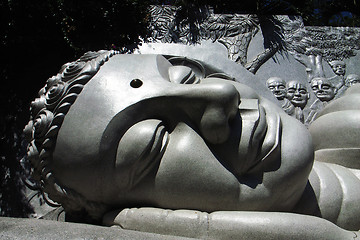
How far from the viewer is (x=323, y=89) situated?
157 inches

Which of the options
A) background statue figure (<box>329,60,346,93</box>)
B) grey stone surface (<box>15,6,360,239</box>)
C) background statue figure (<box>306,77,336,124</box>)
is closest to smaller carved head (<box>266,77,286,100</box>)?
background statue figure (<box>306,77,336,124</box>)

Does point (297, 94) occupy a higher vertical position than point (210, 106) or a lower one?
lower

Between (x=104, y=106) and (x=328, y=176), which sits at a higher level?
(x=104, y=106)

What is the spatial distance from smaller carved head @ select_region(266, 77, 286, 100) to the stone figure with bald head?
2.02 meters

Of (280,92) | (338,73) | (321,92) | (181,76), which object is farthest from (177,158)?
(338,73)

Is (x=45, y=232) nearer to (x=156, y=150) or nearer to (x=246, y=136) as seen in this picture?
(x=156, y=150)

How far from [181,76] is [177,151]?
482 mm

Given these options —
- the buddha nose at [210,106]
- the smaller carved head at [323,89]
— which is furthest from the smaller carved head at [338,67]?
the buddha nose at [210,106]

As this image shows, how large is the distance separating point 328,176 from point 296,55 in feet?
8.12

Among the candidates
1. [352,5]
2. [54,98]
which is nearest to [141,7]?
[54,98]

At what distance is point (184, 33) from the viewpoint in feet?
13.4

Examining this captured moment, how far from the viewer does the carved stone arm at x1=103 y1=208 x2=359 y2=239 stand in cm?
157

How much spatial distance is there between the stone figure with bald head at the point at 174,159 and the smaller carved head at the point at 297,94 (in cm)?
208

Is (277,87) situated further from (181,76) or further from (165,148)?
(165,148)
